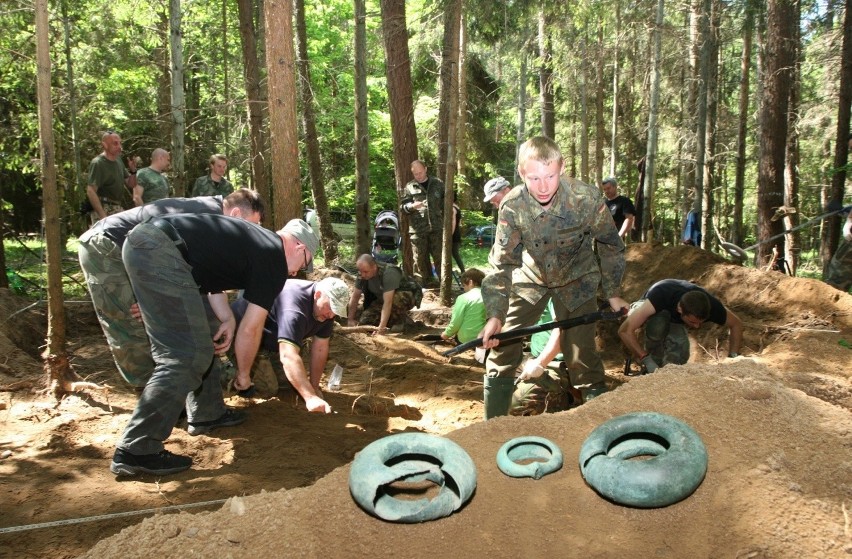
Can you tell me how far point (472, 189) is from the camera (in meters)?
27.4

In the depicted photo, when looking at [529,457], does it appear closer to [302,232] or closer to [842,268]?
[302,232]

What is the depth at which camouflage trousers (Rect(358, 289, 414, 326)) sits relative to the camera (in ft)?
29.0

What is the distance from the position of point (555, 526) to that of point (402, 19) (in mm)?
9928

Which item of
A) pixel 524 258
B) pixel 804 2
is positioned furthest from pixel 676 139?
pixel 524 258

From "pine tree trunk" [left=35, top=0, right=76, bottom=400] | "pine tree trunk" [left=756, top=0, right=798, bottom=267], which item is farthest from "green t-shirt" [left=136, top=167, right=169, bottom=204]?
"pine tree trunk" [left=756, top=0, right=798, bottom=267]

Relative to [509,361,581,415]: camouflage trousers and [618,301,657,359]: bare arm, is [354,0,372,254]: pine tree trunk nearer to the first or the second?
[618,301,657,359]: bare arm

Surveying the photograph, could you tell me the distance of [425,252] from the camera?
11.2 metres

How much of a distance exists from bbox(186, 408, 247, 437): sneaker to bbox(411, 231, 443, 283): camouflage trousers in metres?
6.76

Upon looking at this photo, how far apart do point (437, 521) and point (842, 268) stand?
26.8 ft

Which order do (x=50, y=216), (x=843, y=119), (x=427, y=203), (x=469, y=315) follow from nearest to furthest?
(x=50, y=216) < (x=469, y=315) < (x=427, y=203) < (x=843, y=119)

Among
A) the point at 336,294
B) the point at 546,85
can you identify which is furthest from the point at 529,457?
the point at 546,85

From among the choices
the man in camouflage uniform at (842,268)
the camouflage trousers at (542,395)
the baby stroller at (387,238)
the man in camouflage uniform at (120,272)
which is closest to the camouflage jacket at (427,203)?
the baby stroller at (387,238)

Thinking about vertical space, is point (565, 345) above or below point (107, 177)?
below

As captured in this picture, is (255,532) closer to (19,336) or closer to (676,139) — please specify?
(19,336)
